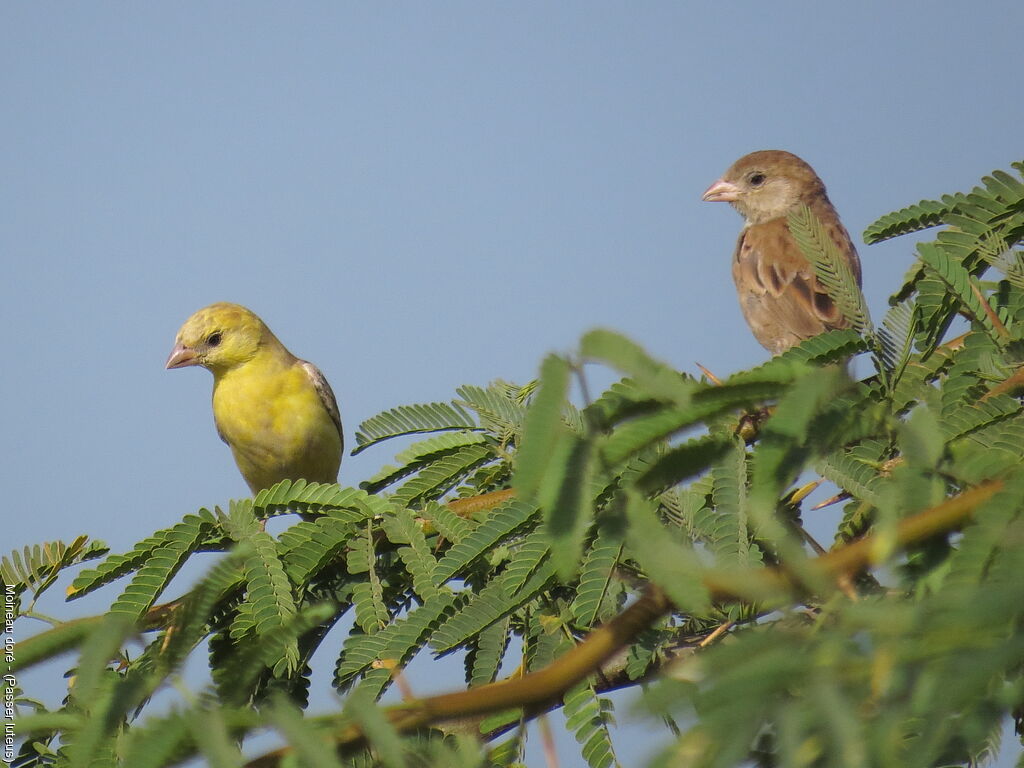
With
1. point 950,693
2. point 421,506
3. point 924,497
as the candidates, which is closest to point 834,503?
point 421,506

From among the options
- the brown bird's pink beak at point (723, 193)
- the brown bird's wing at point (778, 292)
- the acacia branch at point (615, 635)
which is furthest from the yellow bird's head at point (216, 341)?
the acacia branch at point (615, 635)

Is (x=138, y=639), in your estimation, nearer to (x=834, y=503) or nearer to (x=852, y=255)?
(x=834, y=503)

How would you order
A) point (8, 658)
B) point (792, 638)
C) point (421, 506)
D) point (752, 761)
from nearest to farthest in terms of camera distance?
point (792, 638) → point (752, 761) → point (8, 658) → point (421, 506)

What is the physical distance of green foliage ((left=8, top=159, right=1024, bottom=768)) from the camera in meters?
1.03

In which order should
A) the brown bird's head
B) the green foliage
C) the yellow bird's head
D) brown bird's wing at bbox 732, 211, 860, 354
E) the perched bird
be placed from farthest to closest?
1. the brown bird's head
2. the yellow bird's head
3. the perched bird
4. brown bird's wing at bbox 732, 211, 860, 354
5. the green foliage

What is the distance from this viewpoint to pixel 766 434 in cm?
143

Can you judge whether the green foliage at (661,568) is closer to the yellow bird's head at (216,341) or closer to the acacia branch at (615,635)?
the acacia branch at (615,635)

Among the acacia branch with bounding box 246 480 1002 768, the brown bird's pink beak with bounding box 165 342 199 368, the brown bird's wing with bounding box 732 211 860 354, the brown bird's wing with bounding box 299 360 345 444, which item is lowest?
the acacia branch with bounding box 246 480 1002 768

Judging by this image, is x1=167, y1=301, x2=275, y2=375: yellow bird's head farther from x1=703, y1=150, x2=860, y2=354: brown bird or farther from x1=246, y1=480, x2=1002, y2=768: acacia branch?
x1=246, y1=480, x2=1002, y2=768: acacia branch

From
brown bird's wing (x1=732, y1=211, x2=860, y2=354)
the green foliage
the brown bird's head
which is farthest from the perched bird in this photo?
the brown bird's head

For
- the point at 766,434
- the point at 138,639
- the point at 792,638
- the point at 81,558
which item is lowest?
the point at 792,638

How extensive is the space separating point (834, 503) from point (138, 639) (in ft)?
5.92

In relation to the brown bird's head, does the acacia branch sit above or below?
below

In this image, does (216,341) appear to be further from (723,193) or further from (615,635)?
(615,635)
